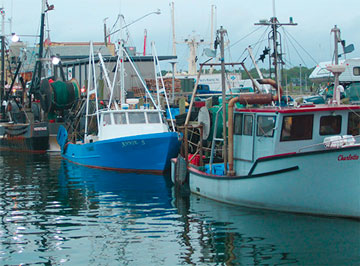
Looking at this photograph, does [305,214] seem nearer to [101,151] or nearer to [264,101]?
[264,101]

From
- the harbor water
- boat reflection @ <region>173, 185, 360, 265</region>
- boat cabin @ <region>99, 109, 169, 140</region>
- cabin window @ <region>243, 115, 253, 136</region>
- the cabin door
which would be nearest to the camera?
boat reflection @ <region>173, 185, 360, 265</region>

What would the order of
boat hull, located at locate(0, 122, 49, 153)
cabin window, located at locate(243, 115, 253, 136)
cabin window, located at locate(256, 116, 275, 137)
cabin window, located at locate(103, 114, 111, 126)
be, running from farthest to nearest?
boat hull, located at locate(0, 122, 49, 153) → cabin window, located at locate(103, 114, 111, 126) → cabin window, located at locate(243, 115, 253, 136) → cabin window, located at locate(256, 116, 275, 137)

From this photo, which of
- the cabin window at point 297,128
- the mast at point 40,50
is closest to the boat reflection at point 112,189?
the cabin window at point 297,128

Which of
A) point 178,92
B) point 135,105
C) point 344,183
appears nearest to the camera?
point 344,183

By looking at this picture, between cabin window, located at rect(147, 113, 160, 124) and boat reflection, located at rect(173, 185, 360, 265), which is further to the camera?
cabin window, located at rect(147, 113, 160, 124)

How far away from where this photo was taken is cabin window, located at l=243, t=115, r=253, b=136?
1537cm

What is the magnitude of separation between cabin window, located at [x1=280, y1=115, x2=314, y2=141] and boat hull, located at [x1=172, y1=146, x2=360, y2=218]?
1001mm

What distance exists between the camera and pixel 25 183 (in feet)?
70.3

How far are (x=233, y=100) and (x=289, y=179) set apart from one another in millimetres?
2902

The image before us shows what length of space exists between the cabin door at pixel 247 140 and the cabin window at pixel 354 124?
2485 mm

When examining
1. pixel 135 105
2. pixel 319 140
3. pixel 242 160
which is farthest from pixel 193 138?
pixel 319 140

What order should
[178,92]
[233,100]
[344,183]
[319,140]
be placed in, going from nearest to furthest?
[344,183], [319,140], [233,100], [178,92]

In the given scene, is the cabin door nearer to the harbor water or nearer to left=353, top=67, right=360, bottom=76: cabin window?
the harbor water

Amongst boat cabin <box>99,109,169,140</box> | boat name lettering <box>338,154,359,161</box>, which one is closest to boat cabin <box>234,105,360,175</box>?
boat name lettering <box>338,154,359,161</box>
